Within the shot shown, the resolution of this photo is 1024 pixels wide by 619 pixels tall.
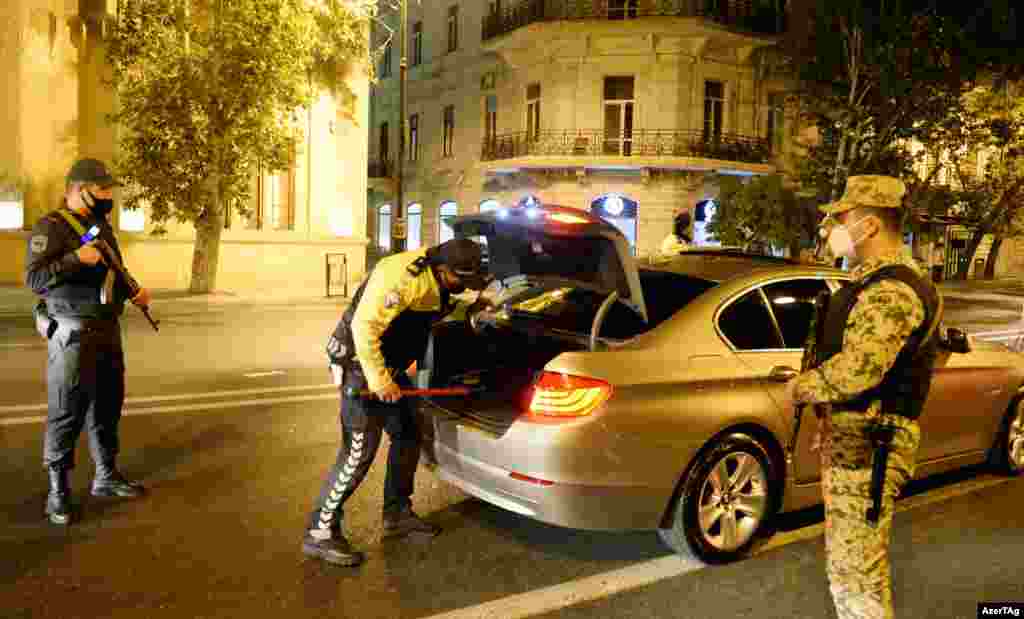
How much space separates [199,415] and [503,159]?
2334cm

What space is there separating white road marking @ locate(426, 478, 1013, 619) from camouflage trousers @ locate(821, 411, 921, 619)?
123 centimetres

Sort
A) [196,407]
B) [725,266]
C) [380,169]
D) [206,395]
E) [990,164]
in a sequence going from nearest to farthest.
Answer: [725,266] → [196,407] → [206,395] → [990,164] → [380,169]

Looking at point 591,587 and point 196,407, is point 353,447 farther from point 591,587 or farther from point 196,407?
point 196,407

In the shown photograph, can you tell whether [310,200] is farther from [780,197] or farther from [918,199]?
[918,199]

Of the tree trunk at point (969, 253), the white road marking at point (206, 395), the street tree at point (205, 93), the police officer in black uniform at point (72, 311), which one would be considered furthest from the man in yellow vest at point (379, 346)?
the tree trunk at point (969, 253)

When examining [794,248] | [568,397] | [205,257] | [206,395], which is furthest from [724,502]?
[794,248]

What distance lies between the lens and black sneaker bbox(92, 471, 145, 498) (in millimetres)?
5051

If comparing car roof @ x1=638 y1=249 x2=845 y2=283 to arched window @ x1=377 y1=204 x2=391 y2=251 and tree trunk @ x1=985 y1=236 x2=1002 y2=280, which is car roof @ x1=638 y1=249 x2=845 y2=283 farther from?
tree trunk @ x1=985 y1=236 x2=1002 y2=280

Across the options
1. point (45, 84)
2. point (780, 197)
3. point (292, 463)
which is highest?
point (45, 84)

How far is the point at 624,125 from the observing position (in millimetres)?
28297

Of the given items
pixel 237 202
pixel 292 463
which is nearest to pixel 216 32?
pixel 237 202

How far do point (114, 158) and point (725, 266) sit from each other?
1823 cm

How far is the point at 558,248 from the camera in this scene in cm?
484

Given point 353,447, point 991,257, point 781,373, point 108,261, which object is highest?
point 108,261
